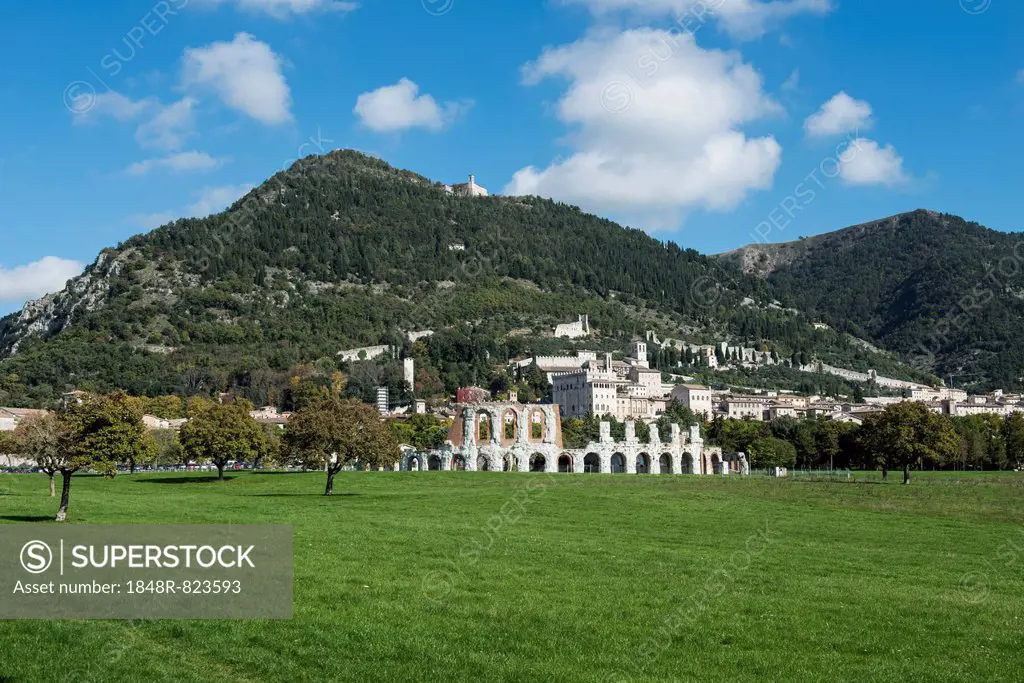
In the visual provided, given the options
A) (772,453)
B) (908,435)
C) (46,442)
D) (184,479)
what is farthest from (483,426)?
(46,442)

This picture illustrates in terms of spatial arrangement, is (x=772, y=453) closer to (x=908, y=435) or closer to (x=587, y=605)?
(x=908, y=435)

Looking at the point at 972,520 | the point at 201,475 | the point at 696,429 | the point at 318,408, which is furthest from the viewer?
the point at 696,429

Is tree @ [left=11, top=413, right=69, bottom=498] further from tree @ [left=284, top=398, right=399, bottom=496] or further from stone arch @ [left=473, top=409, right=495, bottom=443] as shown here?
stone arch @ [left=473, top=409, right=495, bottom=443]

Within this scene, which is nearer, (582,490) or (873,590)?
(873,590)

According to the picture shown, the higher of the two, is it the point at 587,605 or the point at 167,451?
the point at 167,451

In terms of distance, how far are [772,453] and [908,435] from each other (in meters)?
47.0

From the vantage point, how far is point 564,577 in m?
23.3

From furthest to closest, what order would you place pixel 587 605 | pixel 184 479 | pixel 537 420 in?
pixel 537 420
pixel 184 479
pixel 587 605

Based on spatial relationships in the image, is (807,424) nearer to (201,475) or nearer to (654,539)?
(201,475)

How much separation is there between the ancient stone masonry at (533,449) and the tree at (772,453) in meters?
12.1

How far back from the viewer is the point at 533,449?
10075 centimetres

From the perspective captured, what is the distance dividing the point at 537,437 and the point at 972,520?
7074cm

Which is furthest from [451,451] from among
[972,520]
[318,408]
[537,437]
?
[972,520]

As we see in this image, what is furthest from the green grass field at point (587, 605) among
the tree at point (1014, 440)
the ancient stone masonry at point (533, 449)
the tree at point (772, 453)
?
the tree at point (1014, 440)
